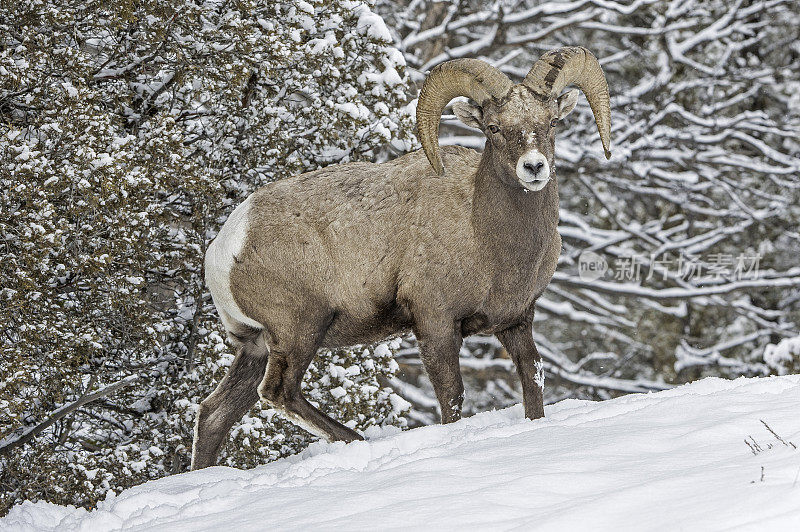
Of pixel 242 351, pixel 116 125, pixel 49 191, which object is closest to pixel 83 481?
pixel 242 351

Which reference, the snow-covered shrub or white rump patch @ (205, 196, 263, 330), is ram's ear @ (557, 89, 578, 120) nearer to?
white rump patch @ (205, 196, 263, 330)

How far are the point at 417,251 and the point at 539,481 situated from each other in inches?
104

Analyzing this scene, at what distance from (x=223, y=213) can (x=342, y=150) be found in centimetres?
108

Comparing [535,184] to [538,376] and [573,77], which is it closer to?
[573,77]

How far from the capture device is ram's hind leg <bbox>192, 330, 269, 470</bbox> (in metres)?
6.27

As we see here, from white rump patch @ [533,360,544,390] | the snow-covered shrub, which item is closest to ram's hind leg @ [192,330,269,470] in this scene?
the snow-covered shrub

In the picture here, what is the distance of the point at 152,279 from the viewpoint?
23.9 ft

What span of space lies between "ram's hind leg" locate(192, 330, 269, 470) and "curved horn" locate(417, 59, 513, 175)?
1.60m

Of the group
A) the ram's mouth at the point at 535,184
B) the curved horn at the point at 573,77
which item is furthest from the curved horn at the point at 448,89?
the ram's mouth at the point at 535,184

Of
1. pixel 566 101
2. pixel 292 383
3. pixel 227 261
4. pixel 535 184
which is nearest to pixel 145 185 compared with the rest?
pixel 227 261

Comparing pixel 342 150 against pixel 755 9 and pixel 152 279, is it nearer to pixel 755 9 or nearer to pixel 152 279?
pixel 152 279

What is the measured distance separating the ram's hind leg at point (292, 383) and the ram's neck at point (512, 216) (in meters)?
1.18

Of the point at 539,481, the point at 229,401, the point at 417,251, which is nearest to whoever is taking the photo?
the point at 539,481

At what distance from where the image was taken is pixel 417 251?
583 centimetres
